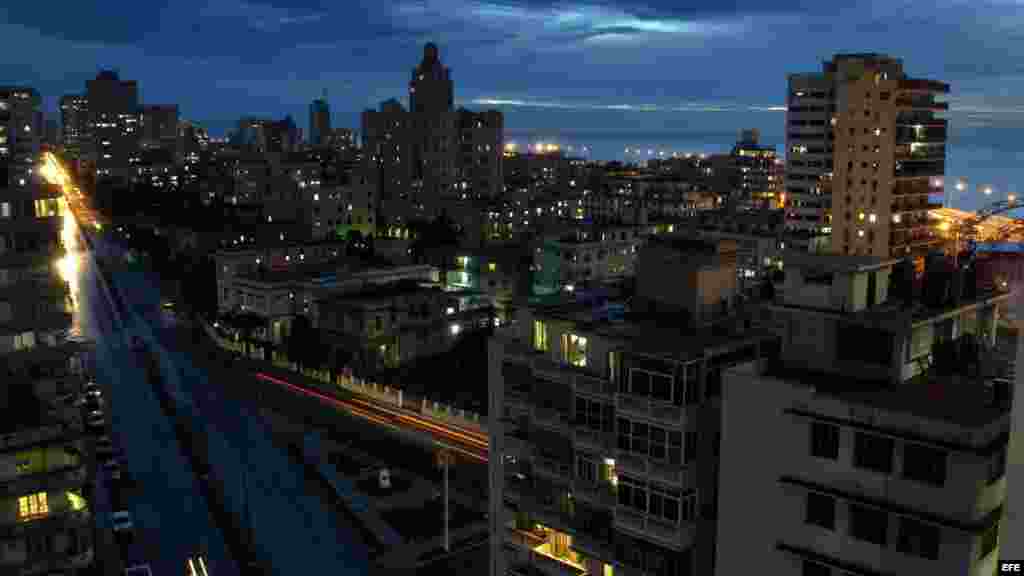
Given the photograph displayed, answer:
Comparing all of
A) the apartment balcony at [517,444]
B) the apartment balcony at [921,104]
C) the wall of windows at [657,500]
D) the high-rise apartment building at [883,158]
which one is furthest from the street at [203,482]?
the apartment balcony at [921,104]

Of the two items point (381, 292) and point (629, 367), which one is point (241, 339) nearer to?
point (381, 292)

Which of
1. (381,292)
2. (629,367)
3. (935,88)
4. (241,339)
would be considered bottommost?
(241,339)

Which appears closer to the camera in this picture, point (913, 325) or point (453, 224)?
point (913, 325)

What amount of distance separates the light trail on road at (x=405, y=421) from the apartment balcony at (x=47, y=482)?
1661 centimetres

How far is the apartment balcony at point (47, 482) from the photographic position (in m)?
21.2

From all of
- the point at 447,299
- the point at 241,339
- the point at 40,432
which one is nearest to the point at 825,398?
the point at 40,432

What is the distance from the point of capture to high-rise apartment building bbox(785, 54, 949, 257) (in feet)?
199

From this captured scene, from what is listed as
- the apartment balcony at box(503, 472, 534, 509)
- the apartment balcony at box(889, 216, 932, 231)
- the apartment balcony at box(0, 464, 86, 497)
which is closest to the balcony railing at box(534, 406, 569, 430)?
the apartment balcony at box(503, 472, 534, 509)

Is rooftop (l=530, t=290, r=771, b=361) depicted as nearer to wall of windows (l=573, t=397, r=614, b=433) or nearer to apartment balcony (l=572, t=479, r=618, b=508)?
wall of windows (l=573, t=397, r=614, b=433)

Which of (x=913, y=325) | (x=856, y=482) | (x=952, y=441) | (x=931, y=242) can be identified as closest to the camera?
(x=952, y=441)

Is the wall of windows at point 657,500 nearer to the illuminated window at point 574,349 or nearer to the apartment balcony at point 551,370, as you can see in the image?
the apartment balcony at point 551,370

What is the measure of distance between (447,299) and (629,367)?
127ft

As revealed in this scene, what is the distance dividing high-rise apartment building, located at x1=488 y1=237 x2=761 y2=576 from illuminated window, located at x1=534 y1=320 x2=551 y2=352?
0.03 meters

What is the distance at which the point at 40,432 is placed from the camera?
21.9 metres
